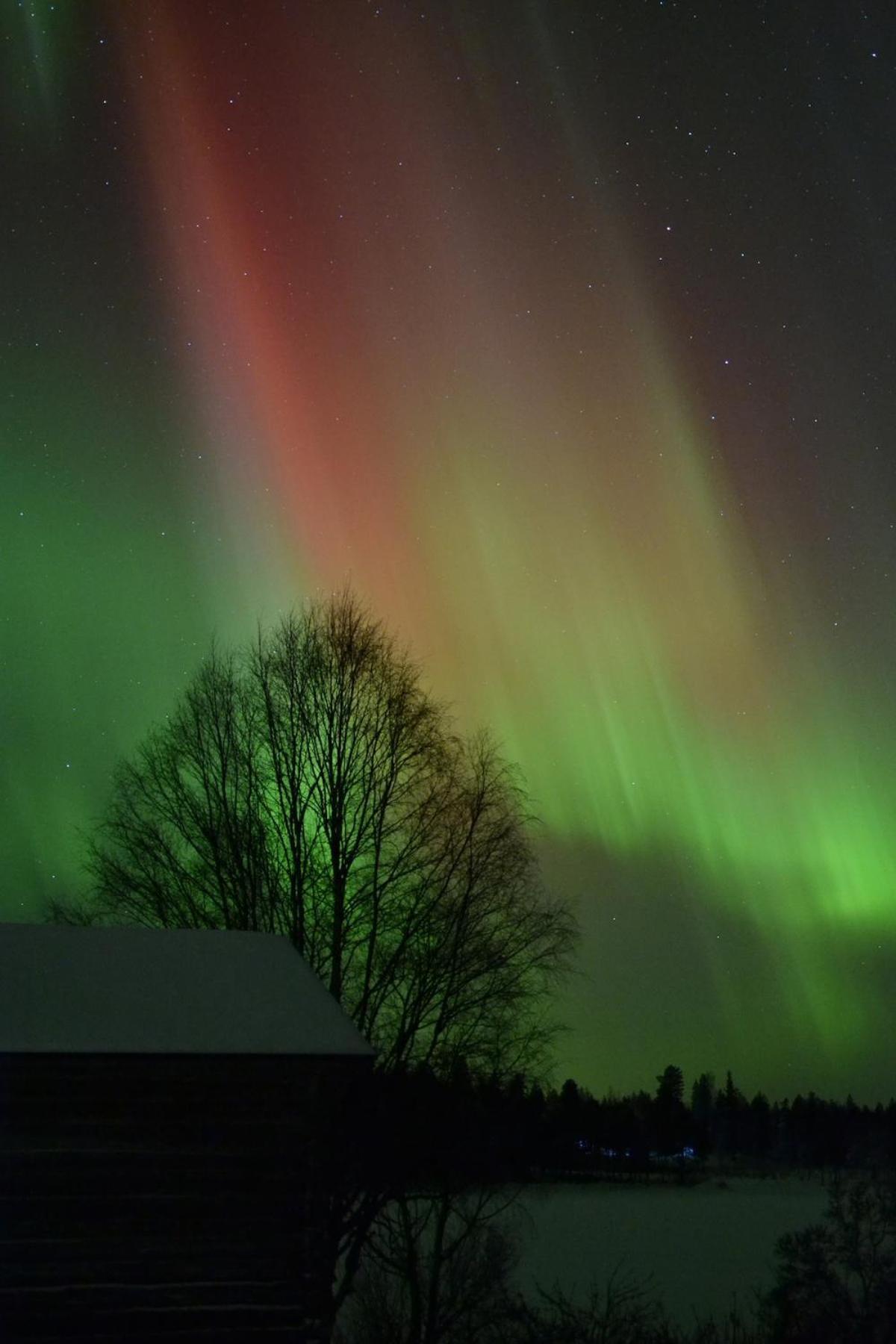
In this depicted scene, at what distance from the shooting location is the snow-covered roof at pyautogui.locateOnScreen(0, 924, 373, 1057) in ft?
41.8

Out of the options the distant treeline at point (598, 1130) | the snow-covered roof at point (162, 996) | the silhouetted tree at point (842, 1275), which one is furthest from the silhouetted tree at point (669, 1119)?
the snow-covered roof at point (162, 996)

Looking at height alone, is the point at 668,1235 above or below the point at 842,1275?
below

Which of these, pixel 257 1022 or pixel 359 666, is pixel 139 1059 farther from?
pixel 359 666

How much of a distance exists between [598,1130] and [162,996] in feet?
176

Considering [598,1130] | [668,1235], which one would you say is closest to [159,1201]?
[668,1235]

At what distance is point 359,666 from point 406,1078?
791cm

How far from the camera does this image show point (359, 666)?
25.7 metres

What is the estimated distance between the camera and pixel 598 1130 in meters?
63.0

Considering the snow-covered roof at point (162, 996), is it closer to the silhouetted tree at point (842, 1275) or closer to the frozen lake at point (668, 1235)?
the frozen lake at point (668, 1235)

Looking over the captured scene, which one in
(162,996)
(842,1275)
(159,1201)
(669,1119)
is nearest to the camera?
(159,1201)

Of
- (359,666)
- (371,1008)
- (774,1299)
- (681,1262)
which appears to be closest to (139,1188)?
(371,1008)

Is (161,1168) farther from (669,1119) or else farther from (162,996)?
(669,1119)

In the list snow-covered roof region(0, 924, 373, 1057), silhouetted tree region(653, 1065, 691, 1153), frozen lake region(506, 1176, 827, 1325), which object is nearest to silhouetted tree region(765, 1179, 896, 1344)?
frozen lake region(506, 1176, 827, 1325)

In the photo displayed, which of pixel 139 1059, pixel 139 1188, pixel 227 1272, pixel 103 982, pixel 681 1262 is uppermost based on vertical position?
pixel 103 982
